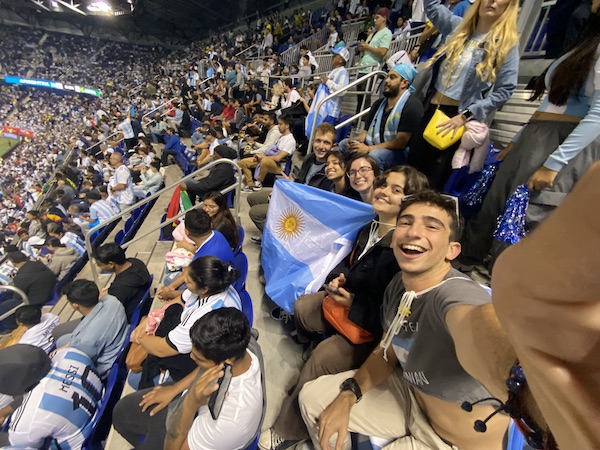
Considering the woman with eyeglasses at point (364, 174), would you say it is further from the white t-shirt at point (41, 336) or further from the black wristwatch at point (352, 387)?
the white t-shirt at point (41, 336)

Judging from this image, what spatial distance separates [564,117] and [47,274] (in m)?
6.27

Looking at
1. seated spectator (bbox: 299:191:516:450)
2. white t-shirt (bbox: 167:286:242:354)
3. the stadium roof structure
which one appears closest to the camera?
seated spectator (bbox: 299:191:516:450)

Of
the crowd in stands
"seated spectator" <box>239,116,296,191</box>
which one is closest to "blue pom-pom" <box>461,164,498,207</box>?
the crowd in stands

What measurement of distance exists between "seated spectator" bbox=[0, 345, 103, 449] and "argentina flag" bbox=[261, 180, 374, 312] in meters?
1.48

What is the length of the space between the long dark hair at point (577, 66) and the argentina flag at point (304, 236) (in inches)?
44.5

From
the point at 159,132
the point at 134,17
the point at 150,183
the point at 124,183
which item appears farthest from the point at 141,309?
the point at 134,17

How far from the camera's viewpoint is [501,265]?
330mm

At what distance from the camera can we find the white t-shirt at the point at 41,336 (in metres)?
2.71

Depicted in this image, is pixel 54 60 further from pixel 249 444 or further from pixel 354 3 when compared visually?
pixel 249 444

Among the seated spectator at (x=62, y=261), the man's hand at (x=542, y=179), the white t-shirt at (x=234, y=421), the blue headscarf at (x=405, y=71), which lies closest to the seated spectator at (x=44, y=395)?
the white t-shirt at (x=234, y=421)

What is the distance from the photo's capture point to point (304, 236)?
2314 mm

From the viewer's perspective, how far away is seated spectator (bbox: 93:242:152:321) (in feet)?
8.92

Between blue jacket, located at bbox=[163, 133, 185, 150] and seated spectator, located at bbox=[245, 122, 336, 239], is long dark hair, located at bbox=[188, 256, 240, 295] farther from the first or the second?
blue jacket, located at bbox=[163, 133, 185, 150]

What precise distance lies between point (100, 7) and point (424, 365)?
32.4 meters
